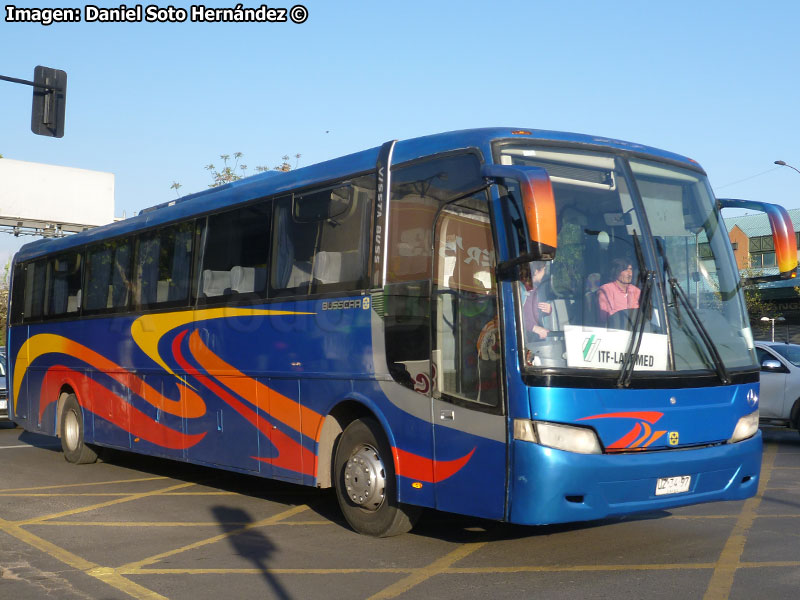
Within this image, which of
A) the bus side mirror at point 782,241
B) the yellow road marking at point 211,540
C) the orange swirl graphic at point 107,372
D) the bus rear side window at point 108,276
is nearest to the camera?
the yellow road marking at point 211,540

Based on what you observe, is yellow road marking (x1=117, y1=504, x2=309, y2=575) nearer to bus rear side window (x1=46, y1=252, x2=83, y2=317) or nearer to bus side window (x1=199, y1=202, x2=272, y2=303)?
bus side window (x1=199, y1=202, x2=272, y2=303)

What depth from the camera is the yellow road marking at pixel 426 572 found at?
21.3 feet

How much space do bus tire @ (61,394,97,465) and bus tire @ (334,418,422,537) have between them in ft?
23.2

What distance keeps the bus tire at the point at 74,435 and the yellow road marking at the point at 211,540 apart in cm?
554

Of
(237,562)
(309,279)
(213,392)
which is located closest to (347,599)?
(237,562)

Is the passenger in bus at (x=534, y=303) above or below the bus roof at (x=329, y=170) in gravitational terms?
below

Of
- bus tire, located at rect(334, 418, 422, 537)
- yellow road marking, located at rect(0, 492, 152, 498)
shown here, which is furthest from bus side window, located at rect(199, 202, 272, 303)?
yellow road marking, located at rect(0, 492, 152, 498)

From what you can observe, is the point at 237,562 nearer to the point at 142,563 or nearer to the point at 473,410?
the point at 142,563

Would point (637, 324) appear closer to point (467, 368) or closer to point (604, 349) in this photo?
point (604, 349)

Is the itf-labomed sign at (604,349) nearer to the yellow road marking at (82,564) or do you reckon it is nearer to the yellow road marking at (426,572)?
the yellow road marking at (426,572)

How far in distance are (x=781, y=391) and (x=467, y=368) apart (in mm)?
10516

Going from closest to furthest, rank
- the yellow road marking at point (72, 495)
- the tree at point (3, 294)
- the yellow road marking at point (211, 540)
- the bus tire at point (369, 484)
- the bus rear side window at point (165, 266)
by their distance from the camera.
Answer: the yellow road marking at point (211, 540), the bus tire at point (369, 484), the yellow road marking at point (72, 495), the bus rear side window at point (165, 266), the tree at point (3, 294)

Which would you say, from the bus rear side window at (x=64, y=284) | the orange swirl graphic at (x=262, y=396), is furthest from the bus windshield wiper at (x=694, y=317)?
the bus rear side window at (x=64, y=284)

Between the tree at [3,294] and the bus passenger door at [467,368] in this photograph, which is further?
the tree at [3,294]
